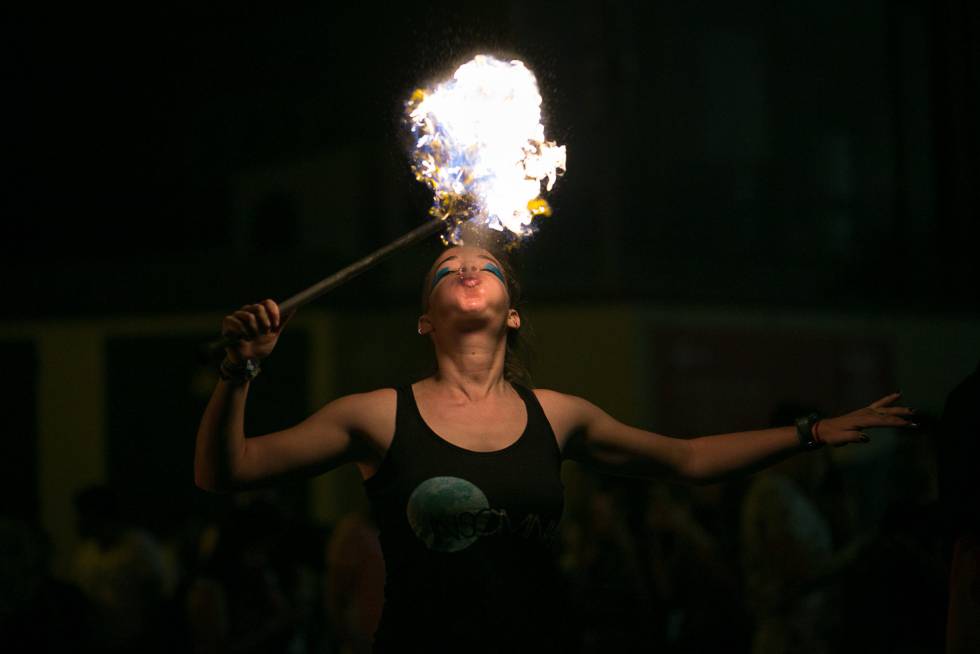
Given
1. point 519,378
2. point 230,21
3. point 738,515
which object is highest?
point 230,21

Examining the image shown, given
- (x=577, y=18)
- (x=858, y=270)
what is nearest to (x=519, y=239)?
(x=577, y=18)

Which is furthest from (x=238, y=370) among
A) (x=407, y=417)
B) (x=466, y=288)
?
(x=466, y=288)

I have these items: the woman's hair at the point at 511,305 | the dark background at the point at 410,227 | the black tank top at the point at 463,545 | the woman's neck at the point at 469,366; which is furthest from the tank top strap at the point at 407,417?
the dark background at the point at 410,227

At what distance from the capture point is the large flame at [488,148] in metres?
3.69

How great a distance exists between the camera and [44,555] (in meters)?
5.73

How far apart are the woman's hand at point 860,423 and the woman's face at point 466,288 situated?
95 centimetres

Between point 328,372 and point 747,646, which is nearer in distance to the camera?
point 747,646

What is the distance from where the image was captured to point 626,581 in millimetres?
6012

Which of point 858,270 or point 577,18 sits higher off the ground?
point 577,18

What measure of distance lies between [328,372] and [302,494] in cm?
139

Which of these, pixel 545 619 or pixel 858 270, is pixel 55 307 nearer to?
pixel 858 270

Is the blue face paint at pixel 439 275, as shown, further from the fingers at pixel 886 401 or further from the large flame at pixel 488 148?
the fingers at pixel 886 401

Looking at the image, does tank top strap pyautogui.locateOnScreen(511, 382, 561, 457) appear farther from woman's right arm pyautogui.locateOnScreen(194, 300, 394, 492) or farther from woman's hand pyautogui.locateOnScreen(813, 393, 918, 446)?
woman's hand pyautogui.locateOnScreen(813, 393, 918, 446)

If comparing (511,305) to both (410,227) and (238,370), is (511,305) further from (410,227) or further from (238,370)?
(410,227)
